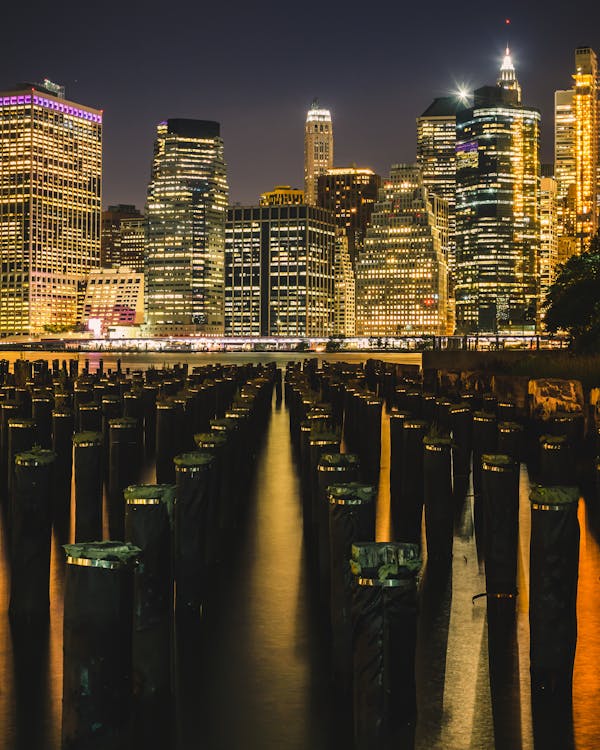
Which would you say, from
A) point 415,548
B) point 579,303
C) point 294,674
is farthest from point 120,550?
point 579,303

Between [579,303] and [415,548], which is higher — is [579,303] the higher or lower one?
the higher one

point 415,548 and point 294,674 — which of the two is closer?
point 415,548

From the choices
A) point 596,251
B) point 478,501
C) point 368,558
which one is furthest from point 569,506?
point 596,251

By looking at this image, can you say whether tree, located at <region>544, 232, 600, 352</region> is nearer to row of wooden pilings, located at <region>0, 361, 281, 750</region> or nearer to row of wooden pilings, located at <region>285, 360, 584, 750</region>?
row of wooden pilings, located at <region>285, 360, 584, 750</region>

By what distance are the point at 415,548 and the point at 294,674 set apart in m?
2.98

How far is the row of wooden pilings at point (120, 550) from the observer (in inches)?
259

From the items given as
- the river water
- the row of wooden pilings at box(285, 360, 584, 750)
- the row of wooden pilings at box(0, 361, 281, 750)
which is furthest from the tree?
the river water

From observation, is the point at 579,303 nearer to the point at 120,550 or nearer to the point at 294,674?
the point at 294,674

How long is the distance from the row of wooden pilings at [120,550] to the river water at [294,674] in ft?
1.20

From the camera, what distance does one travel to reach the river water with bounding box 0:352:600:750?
8.00 metres

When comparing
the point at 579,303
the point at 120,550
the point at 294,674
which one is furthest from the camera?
the point at 579,303

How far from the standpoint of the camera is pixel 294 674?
366 inches

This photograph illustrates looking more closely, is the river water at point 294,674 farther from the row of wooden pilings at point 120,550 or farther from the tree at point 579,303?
the tree at point 579,303

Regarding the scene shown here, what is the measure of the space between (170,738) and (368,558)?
2.54 meters
